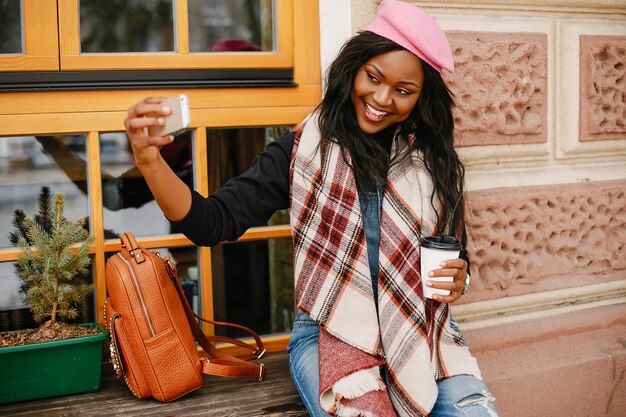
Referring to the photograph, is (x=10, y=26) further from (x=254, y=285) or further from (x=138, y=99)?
(x=254, y=285)

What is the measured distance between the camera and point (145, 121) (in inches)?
54.2

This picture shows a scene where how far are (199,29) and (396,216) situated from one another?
864 mm

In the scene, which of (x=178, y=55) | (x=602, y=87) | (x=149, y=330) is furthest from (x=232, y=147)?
(x=602, y=87)

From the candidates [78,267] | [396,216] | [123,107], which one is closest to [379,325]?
[396,216]

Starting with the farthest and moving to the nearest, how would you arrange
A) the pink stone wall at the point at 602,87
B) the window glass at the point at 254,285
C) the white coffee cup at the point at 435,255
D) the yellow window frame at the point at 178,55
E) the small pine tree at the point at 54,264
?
the pink stone wall at the point at 602,87, the window glass at the point at 254,285, the yellow window frame at the point at 178,55, the small pine tree at the point at 54,264, the white coffee cup at the point at 435,255

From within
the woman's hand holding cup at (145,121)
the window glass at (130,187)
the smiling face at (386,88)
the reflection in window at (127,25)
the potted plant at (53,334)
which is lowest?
the potted plant at (53,334)

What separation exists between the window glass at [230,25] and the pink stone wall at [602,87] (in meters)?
1.12

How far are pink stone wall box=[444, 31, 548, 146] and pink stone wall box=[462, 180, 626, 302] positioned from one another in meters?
0.20

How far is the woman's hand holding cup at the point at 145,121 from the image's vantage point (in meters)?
1.37

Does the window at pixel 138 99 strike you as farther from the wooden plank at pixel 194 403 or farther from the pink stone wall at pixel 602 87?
the pink stone wall at pixel 602 87

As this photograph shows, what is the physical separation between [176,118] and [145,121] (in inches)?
3.1

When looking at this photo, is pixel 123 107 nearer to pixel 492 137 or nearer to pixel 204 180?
pixel 204 180

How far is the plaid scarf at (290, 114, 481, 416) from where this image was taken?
177cm

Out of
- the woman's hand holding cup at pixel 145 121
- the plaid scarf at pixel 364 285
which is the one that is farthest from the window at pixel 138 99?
the woman's hand holding cup at pixel 145 121
